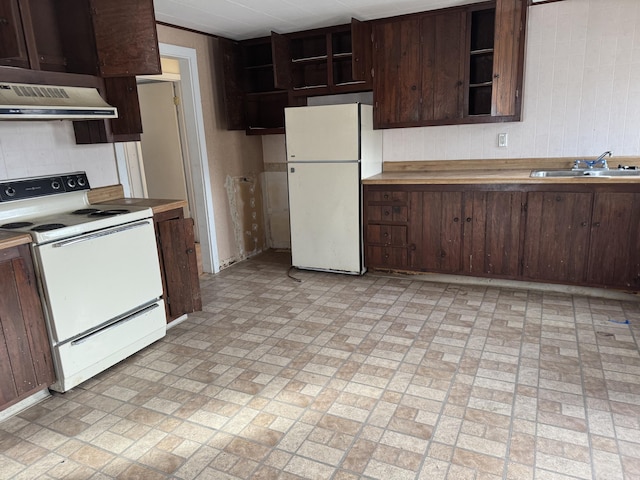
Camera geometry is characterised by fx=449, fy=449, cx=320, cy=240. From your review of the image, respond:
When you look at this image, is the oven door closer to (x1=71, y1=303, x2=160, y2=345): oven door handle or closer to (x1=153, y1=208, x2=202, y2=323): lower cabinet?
(x1=71, y1=303, x2=160, y2=345): oven door handle

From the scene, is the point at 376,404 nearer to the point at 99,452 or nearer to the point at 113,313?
the point at 99,452

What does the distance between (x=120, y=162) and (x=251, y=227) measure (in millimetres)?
1821

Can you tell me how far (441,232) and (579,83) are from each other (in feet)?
5.27

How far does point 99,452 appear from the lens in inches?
77.0

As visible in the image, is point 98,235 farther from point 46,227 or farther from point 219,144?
point 219,144

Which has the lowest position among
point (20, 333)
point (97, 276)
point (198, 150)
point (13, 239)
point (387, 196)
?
point (20, 333)

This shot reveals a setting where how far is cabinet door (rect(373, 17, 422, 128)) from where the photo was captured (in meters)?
3.88

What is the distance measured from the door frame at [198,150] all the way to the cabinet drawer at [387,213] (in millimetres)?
1566

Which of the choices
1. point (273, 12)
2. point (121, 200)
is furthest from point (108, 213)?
point (273, 12)

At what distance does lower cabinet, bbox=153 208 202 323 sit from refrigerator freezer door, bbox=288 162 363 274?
125 cm

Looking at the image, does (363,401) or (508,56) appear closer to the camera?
(363,401)

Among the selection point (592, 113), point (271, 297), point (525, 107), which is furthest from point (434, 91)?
point (271, 297)

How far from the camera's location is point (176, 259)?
313 cm

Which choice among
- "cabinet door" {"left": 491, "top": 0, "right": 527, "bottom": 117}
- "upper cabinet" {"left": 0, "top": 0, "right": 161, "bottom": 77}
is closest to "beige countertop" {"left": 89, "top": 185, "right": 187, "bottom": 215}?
"upper cabinet" {"left": 0, "top": 0, "right": 161, "bottom": 77}
